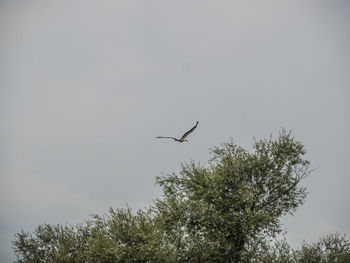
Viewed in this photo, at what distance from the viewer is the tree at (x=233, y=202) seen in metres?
33.5

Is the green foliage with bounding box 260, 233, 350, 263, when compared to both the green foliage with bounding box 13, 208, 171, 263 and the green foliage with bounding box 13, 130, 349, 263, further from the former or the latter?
the green foliage with bounding box 13, 208, 171, 263

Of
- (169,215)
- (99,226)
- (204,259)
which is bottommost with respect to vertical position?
(204,259)

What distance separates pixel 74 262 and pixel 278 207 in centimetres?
2456

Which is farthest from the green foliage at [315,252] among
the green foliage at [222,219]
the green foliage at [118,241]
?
the green foliage at [118,241]

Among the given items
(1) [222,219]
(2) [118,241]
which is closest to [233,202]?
(1) [222,219]

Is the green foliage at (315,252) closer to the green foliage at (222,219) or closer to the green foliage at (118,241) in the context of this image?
the green foliage at (222,219)

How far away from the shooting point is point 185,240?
34.0 meters

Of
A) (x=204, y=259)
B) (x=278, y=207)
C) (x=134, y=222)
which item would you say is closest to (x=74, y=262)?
(x=134, y=222)

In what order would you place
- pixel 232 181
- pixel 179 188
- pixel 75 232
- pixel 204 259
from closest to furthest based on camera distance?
pixel 204 259
pixel 232 181
pixel 179 188
pixel 75 232

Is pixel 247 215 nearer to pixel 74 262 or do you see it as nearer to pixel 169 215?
pixel 169 215

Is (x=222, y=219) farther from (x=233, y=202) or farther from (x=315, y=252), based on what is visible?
(x=315, y=252)

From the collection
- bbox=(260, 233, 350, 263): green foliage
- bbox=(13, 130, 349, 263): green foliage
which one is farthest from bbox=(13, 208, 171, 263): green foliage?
bbox=(260, 233, 350, 263): green foliage

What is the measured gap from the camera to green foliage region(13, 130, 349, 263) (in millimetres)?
33469

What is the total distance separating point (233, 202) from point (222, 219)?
2656 millimetres
